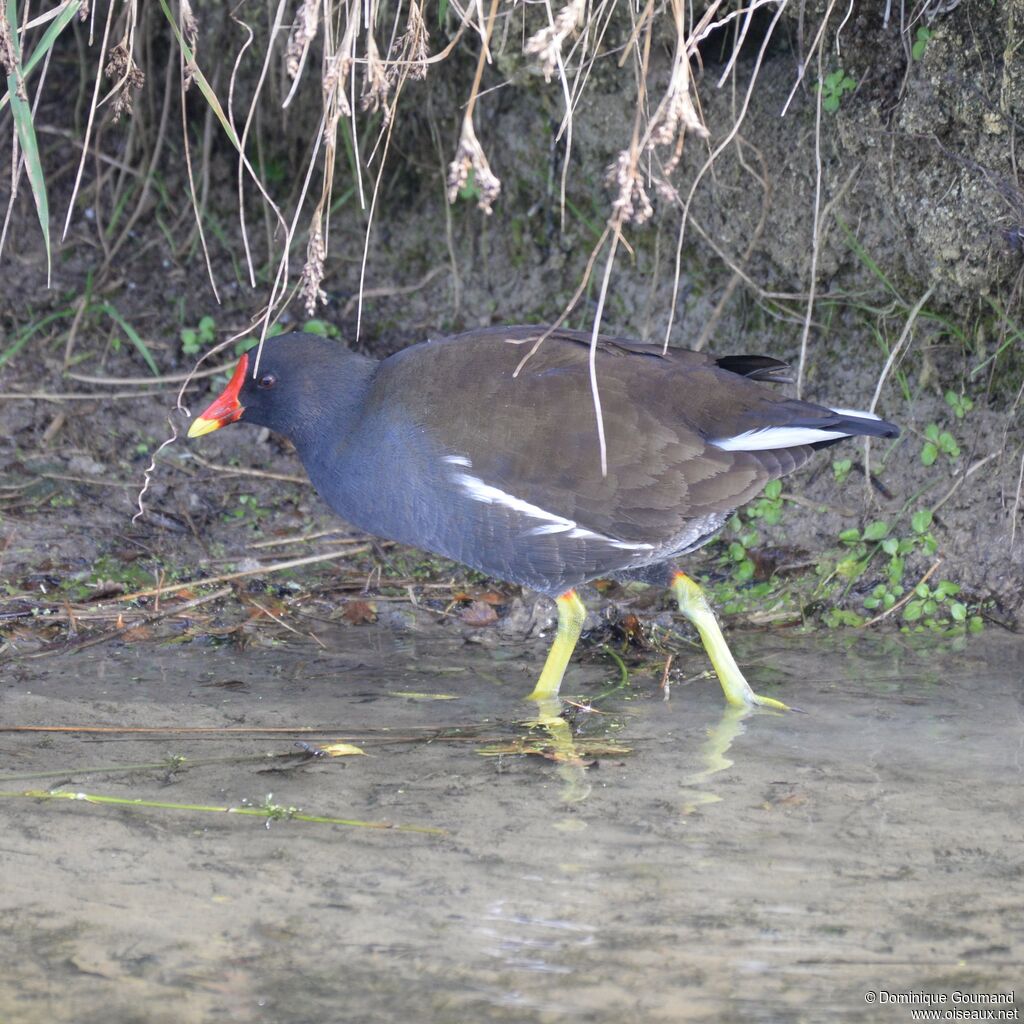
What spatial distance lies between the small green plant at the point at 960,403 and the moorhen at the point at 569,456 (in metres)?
0.82

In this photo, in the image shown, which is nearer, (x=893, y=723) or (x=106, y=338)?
(x=893, y=723)

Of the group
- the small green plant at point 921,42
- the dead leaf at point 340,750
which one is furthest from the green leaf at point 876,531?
the dead leaf at point 340,750

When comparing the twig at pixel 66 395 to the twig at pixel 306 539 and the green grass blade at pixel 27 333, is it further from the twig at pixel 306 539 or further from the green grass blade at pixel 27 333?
the twig at pixel 306 539

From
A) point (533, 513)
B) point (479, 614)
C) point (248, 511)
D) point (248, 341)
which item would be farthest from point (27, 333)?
point (533, 513)

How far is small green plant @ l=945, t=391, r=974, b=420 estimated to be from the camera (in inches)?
167

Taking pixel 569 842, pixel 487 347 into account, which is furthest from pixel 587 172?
pixel 569 842

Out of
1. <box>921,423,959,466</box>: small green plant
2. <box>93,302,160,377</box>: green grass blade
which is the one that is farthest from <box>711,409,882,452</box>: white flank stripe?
<box>93,302,160,377</box>: green grass blade

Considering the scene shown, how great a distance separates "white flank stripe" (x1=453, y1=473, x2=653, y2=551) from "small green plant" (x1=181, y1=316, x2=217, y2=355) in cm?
205

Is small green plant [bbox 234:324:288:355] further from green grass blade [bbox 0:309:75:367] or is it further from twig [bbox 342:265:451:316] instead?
green grass blade [bbox 0:309:75:367]

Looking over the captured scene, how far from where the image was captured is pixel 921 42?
145 inches

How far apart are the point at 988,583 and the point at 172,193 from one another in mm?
3519

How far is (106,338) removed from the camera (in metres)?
5.27

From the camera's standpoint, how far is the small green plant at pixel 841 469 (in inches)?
174

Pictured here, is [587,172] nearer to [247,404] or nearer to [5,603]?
[247,404]
